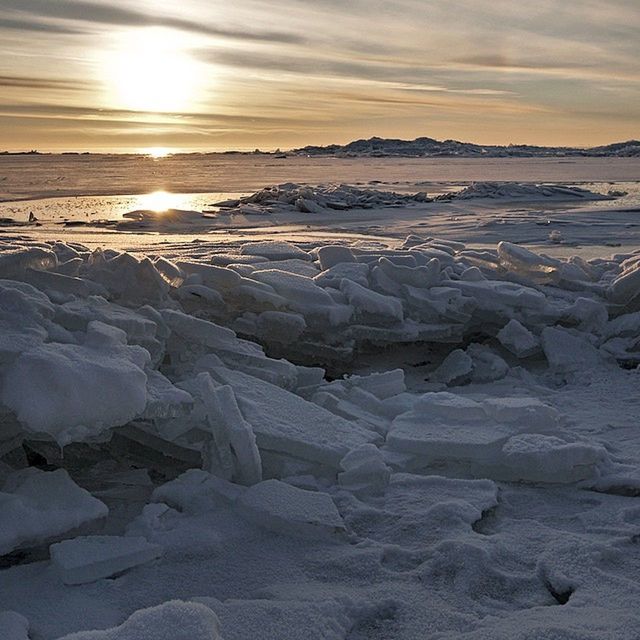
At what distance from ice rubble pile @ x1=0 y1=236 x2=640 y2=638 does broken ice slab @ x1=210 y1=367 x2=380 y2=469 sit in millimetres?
10

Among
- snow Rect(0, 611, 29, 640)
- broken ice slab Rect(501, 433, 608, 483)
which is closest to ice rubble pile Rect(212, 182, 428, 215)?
broken ice slab Rect(501, 433, 608, 483)

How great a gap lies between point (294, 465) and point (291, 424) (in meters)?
0.18

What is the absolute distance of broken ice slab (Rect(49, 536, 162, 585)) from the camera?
2.21 metres

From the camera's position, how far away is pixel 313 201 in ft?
47.0

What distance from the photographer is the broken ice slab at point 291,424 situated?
9.62ft

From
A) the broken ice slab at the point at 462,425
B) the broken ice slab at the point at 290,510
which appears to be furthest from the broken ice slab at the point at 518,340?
the broken ice slab at the point at 290,510

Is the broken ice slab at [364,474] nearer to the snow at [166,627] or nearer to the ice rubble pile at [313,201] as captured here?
the snow at [166,627]

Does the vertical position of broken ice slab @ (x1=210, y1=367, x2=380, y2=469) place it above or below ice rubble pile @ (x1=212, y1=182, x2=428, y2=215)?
below

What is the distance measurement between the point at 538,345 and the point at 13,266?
126 inches

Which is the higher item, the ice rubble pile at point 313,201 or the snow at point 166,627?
the ice rubble pile at point 313,201

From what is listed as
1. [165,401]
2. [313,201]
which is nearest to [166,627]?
[165,401]

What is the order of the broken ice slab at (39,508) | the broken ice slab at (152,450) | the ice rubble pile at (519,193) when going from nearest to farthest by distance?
the broken ice slab at (39,508)
the broken ice slab at (152,450)
the ice rubble pile at (519,193)

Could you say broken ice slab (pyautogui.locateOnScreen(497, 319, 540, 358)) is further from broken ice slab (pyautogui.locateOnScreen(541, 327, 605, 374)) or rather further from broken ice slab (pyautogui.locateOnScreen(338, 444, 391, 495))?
broken ice slab (pyautogui.locateOnScreen(338, 444, 391, 495))

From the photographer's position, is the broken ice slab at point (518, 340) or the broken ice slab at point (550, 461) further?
the broken ice slab at point (518, 340)
